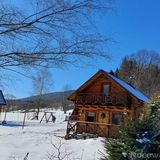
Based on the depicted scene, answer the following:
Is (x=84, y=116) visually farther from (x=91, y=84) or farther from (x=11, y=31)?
(x=11, y=31)

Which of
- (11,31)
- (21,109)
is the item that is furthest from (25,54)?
(21,109)

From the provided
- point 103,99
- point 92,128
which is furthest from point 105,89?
point 92,128

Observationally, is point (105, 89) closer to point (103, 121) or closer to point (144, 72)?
point (103, 121)

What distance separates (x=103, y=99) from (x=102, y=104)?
43 cm

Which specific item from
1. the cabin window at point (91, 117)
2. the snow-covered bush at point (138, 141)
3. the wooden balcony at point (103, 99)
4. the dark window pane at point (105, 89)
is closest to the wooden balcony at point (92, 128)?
the cabin window at point (91, 117)

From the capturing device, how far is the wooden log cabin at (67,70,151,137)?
24469 mm

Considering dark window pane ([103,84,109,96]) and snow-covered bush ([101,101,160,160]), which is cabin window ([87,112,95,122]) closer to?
dark window pane ([103,84,109,96])

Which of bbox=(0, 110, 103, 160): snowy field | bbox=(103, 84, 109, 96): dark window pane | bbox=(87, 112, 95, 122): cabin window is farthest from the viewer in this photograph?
bbox=(87, 112, 95, 122): cabin window

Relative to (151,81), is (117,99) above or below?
below

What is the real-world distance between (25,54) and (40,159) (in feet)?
36.8

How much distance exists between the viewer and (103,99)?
25547 mm

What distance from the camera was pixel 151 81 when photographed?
5184cm
